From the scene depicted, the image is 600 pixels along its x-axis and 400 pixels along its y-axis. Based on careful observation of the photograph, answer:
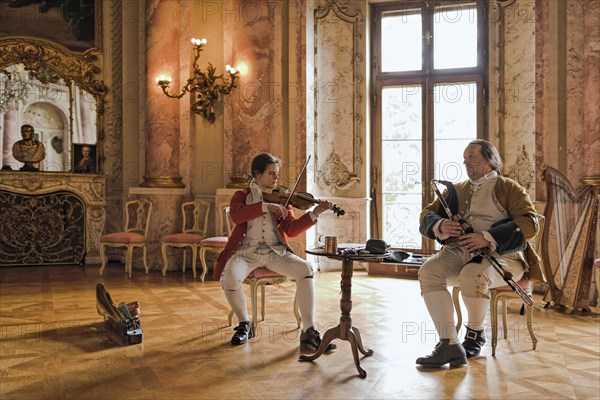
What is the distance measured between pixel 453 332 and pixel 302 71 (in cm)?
465

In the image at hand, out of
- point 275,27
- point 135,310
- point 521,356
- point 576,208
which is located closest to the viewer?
point 521,356

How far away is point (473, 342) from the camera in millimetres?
3699

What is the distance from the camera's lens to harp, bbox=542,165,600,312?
5.14m

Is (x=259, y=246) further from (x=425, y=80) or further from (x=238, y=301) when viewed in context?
(x=425, y=80)

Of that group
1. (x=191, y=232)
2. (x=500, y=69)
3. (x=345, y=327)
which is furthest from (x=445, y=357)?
(x=500, y=69)

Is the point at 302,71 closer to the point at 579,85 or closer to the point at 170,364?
the point at 579,85

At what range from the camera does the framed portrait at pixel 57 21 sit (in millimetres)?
7930

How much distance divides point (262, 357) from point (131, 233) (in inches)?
157

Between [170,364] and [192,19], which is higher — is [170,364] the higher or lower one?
the lower one

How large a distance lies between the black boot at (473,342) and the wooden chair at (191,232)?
3.62 metres

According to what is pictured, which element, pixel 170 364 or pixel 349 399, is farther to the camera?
pixel 170 364

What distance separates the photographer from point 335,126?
7828 mm

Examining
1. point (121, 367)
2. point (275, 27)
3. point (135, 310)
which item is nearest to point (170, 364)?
point (121, 367)

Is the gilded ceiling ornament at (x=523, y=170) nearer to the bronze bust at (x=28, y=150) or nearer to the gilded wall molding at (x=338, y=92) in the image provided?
the gilded wall molding at (x=338, y=92)
